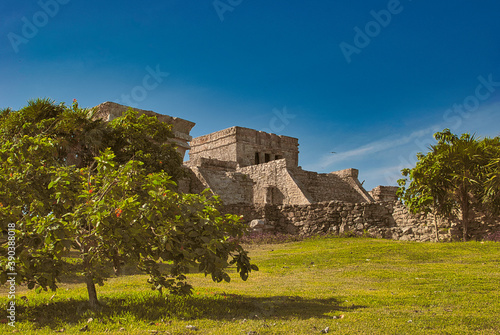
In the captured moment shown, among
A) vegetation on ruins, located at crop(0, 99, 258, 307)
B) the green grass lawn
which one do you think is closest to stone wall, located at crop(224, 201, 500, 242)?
the green grass lawn

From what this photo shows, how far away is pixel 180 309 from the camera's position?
572 cm

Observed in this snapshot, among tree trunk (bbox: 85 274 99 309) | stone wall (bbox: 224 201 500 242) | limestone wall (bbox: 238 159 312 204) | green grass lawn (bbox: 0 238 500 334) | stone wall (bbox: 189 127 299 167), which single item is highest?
stone wall (bbox: 189 127 299 167)

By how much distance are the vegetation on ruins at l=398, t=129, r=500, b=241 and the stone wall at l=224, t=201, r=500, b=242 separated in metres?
0.48

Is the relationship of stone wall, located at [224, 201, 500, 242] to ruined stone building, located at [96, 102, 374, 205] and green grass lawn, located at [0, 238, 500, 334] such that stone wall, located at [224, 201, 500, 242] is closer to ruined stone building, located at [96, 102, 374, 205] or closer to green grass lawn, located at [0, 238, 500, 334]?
ruined stone building, located at [96, 102, 374, 205]

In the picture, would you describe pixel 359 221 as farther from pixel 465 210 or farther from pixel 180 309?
pixel 180 309

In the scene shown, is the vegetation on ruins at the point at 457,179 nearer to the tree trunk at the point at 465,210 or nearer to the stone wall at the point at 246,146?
the tree trunk at the point at 465,210

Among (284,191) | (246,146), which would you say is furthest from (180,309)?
(246,146)

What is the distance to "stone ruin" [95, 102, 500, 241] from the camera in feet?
50.5

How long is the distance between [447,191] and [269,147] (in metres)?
19.3

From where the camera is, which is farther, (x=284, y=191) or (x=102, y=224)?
(x=284, y=191)

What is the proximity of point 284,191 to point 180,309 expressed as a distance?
1836 cm

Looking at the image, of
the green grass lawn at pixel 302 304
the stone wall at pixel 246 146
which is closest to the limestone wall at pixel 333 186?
the stone wall at pixel 246 146

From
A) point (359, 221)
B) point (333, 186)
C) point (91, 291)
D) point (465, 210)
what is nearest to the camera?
point (91, 291)

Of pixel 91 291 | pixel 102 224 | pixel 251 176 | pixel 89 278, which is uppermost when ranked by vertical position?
pixel 251 176
